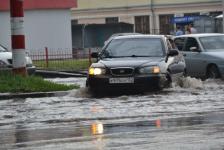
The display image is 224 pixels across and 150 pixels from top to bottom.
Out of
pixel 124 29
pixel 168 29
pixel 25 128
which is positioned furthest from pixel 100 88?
pixel 168 29

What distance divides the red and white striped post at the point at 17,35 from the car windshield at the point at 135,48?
7.31 ft

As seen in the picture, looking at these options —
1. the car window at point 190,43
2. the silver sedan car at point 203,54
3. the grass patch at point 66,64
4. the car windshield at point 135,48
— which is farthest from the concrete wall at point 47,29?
the car windshield at point 135,48

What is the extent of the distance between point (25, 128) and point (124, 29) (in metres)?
39.0

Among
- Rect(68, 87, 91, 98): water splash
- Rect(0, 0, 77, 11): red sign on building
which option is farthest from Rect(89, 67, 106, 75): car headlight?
Rect(0, 0, 77, 11): red sign on building

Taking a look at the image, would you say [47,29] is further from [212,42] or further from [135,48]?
[135,48]

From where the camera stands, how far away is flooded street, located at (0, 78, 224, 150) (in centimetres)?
970

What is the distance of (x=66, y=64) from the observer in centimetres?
3231

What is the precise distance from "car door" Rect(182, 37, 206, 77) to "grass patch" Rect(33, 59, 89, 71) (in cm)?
843

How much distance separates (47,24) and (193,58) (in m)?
19.4

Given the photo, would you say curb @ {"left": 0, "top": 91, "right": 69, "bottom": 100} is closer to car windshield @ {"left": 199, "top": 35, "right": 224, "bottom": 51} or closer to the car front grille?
the car front grille

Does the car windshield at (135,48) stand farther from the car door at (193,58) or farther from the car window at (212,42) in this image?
the car window at (212,42)

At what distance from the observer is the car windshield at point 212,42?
22.8m

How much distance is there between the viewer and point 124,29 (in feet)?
166

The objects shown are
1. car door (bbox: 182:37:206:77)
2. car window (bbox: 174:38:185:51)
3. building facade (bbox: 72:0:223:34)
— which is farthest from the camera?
building facade (bbox: 72:0:223:34)
